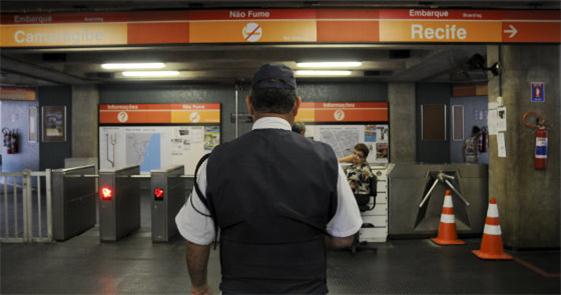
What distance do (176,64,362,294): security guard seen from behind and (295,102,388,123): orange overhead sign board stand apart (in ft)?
25.9

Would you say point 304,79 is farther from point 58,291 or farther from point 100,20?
Answer: point 58,291

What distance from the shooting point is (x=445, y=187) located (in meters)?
5.87

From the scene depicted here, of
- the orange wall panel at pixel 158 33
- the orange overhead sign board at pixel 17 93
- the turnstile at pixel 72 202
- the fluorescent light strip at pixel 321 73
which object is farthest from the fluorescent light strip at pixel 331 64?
the orange overhead sign board at pixel 17 93

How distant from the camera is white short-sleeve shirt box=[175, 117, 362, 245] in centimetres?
143

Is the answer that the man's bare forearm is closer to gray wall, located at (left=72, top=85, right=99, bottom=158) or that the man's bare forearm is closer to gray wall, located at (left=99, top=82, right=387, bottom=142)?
gray wall, located at (left=99, top=82, right=387, bottom=142)

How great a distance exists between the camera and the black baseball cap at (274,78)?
143 cm

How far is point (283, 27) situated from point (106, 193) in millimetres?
3285

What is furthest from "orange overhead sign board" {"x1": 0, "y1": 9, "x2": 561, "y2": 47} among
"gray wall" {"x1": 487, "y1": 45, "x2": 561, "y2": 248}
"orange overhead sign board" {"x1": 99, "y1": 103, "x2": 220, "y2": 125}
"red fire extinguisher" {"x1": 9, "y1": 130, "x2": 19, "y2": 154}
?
"red fire extinguisher" {"x1": 9, "y1": 130, "x2": 19, "y2": 154}

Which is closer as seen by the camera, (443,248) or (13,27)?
(13,27)

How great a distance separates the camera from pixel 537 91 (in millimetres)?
4969

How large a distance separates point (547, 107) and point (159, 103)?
23.9 feet

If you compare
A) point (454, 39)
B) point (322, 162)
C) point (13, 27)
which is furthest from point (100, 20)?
point (322, 162)

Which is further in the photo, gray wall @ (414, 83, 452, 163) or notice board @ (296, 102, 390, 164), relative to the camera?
gray wall @ (414, 83, 452, 163)

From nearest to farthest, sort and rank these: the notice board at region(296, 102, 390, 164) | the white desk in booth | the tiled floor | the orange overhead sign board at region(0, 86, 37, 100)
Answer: the tiled floor
the white desk in booth
the notice board at region(296, 102, 390, 164)
the orange overhead sign board at region(0, 86, 37, 100)
